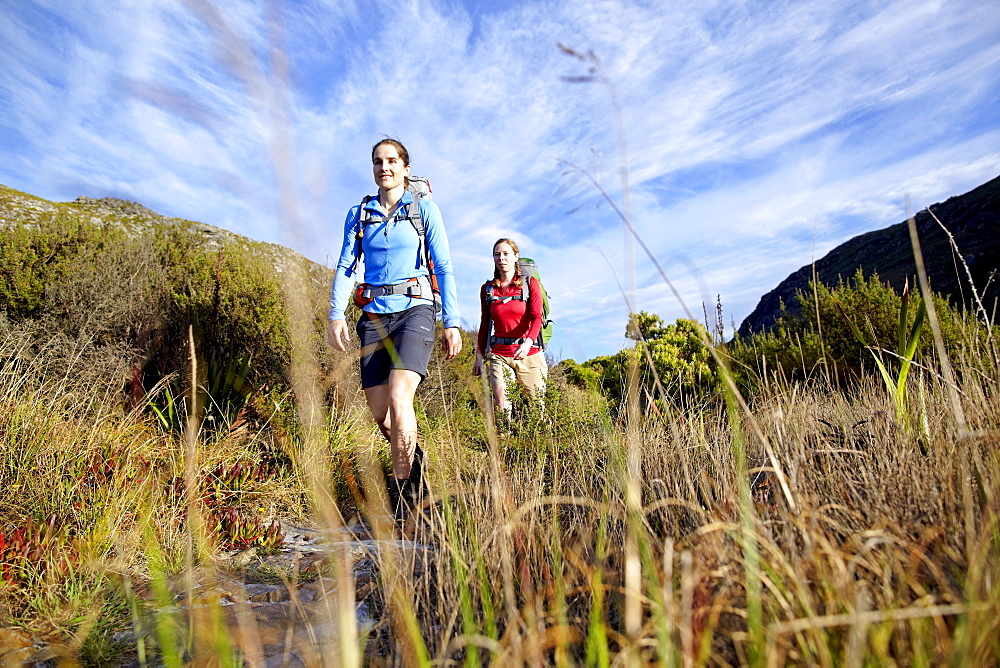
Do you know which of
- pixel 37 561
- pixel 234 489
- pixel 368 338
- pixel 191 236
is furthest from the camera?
pixel 191 236

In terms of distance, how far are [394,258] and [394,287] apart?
18 centimetres

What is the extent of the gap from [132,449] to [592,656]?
135 inches

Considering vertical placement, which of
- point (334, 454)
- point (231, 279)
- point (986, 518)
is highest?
point (231, 279)

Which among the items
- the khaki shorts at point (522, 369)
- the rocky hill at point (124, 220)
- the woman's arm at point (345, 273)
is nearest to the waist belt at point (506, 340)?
the khaki shorts at point (522, 369)

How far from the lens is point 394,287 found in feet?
11.3

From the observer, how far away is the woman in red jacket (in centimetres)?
509

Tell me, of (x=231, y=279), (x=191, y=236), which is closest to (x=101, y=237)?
(x=191, y=236)

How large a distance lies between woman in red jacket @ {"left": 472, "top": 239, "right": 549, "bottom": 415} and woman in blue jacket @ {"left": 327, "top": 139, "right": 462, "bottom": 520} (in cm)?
155

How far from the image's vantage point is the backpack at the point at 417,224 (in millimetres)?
3500

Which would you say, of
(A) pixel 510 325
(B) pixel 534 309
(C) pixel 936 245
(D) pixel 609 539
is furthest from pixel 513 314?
(C) pixel 936 245

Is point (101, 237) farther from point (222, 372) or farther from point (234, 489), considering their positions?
point (234, 489)

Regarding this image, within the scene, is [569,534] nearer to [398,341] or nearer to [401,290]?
[398,341]

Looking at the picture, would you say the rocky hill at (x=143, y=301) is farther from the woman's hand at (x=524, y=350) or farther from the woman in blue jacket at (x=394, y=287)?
the woman's hand at (x=524, y=350)

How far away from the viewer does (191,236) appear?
7070 millimetres
